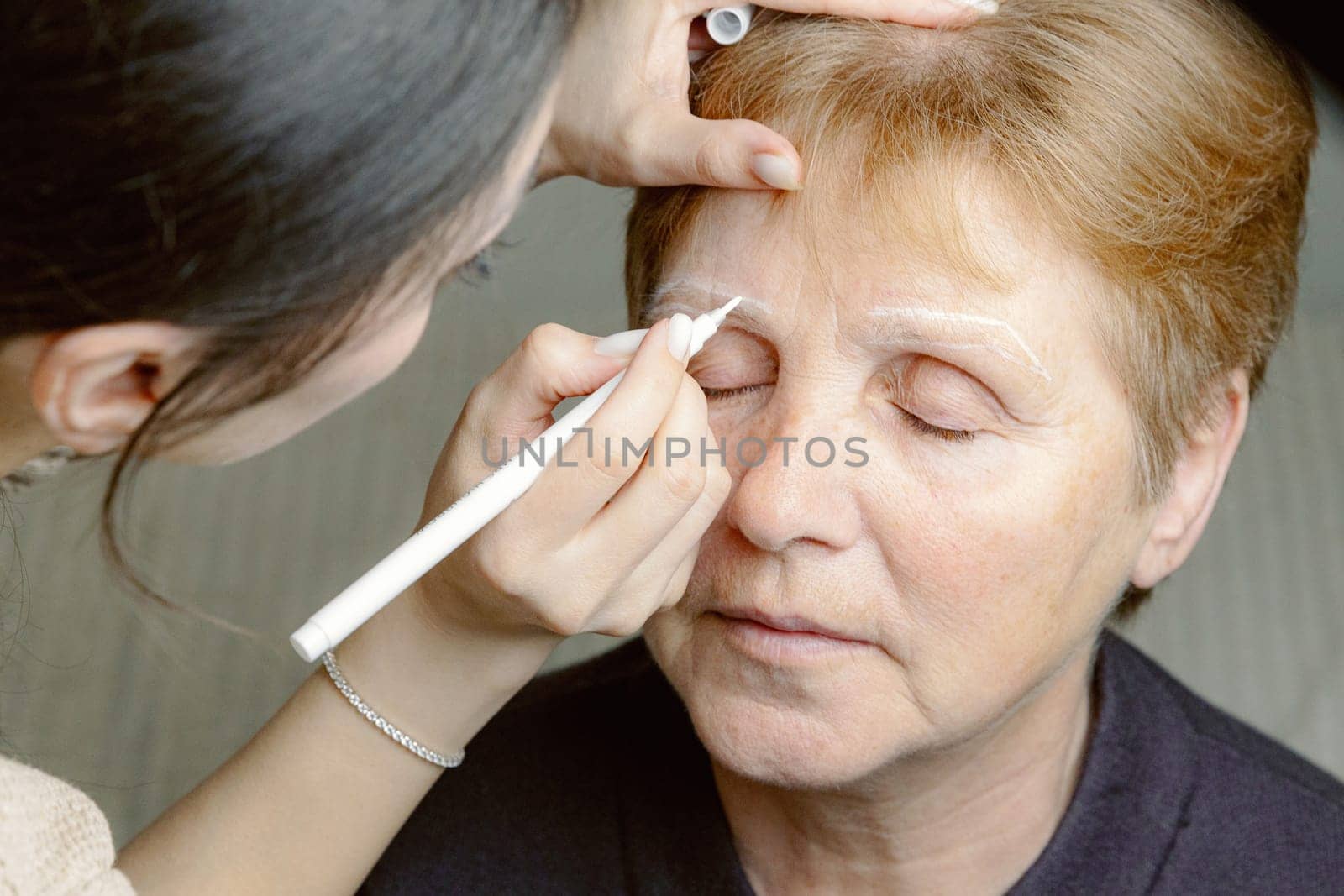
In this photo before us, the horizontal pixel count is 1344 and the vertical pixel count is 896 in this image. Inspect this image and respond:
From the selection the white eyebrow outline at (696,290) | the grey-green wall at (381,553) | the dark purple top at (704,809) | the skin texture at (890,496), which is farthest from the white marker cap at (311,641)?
the grey-green wall at (381,553)

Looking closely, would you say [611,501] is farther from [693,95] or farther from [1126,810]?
[1126,810]

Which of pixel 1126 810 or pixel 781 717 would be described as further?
pixel 1126 810

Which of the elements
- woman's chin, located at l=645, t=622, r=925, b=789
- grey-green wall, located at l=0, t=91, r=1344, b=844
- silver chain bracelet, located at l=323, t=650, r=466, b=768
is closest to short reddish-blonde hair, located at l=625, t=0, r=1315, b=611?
woman's chin, located at l=645, t=622, r=925, b=789

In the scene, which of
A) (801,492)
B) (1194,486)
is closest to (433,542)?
(801,492)

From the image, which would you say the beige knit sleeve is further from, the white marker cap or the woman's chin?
the woman's chin

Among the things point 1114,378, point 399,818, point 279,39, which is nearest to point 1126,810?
point 1114,378

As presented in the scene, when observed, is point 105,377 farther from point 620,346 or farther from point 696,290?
point 696,290

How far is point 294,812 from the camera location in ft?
4.07

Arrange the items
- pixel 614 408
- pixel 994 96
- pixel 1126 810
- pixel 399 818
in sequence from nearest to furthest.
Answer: pixel 614 408 → pixel 994 96 → pixel 399 818 → pixel 1126 810

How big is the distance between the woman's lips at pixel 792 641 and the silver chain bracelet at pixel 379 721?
0.96 ft

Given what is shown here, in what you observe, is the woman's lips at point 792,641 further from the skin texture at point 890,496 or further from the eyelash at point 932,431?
the eyelash at point 932,431

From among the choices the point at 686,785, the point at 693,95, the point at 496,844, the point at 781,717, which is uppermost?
the point at 693,95

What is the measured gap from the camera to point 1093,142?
1.16m

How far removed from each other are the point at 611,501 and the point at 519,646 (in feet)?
0.65
